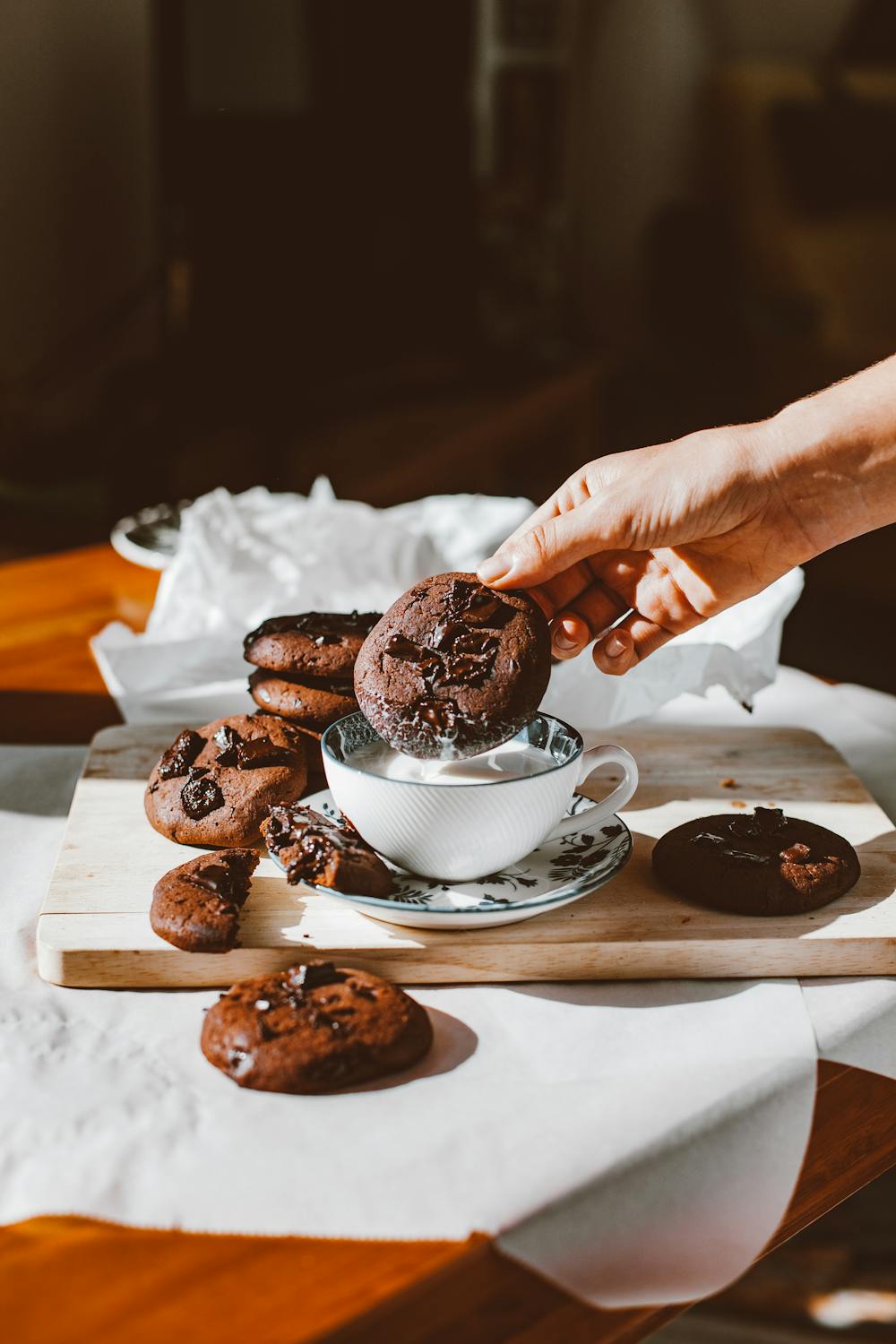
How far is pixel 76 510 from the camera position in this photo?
3.00m

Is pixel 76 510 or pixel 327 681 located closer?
pixel 327 681

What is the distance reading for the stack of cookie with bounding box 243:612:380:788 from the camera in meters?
1.19

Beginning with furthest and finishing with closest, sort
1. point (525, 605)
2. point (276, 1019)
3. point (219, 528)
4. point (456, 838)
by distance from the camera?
point (219, 528) < point (525, 605) < point (456, 838) < point (276, 1019)

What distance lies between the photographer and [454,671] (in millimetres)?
983

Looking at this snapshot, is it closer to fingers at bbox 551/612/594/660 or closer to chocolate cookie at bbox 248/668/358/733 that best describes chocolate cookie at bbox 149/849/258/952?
chocolate cookie at bbox 248/668/358/733

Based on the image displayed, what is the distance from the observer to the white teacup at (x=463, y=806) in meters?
0.91

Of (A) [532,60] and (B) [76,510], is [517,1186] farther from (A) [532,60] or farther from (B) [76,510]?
(A) [532,60]

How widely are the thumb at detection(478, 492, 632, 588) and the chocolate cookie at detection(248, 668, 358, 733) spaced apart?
0.67 feet

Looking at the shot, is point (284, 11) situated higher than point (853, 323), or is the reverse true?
point (284, 11)

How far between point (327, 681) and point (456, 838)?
340 millimetres

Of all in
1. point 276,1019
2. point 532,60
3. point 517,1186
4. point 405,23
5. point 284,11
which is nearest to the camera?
point 517,1186

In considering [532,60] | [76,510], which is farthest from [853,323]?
[76,510]

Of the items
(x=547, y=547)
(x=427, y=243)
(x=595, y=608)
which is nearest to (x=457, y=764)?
(x=547, y=547)

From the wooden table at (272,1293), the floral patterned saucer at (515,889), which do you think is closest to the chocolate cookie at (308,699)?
the floral patterned saucer at (515,889)
